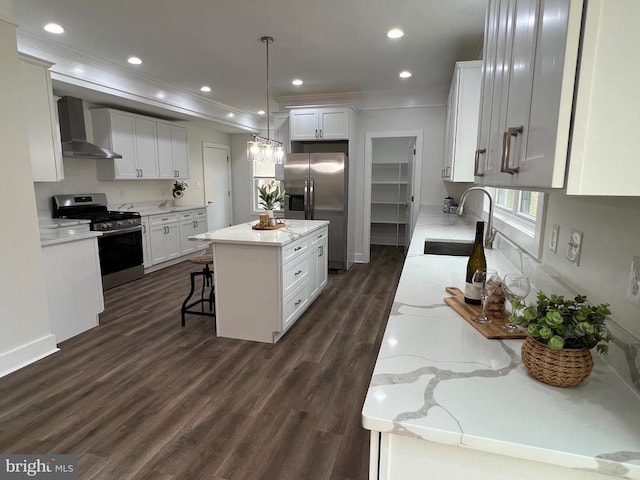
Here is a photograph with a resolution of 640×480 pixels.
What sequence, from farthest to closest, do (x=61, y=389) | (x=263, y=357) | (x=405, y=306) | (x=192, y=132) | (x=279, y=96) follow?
1. (x=192, y=132)
2. (x=279, y=96)
3. (x=263, y=357)
4. (x=61, y=389)
5. (x=405, y=306)

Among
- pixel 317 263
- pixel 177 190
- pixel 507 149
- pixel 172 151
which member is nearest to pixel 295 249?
pixel 317 263

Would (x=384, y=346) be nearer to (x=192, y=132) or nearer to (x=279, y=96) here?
(x=279, y=96)

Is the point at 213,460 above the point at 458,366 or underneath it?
underneath

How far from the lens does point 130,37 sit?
10.9ft

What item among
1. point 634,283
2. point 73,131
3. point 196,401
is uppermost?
point 73,131

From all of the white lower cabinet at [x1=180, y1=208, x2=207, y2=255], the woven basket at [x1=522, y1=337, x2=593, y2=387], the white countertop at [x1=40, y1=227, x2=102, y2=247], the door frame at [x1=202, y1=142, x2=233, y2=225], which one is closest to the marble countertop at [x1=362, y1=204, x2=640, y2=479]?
the woven basket at [x1=522, y1=337, x2=593, y2=387]

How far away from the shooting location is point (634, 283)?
849 millimetres

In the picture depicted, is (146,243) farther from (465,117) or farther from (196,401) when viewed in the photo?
(465,117)

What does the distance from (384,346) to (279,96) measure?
5.35 meters

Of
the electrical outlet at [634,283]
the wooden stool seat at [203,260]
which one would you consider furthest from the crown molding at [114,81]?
the electrical outlet at [634,283]

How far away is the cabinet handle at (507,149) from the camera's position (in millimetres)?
856

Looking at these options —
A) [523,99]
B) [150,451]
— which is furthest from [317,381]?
[523,99]

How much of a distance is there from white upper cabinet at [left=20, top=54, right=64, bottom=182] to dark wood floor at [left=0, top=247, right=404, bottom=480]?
1.62m

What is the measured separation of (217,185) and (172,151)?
165cm
